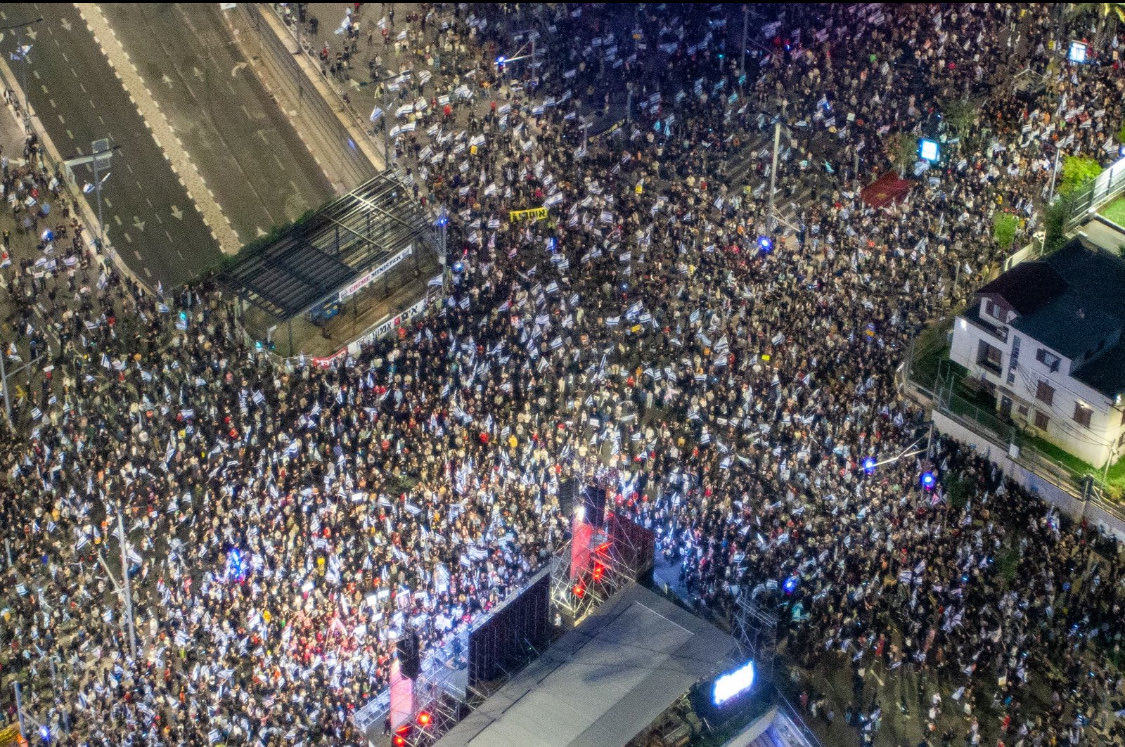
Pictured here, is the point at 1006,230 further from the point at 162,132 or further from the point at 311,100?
the point at 162,132

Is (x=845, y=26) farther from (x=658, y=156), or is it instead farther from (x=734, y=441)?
(x=734, y=441)

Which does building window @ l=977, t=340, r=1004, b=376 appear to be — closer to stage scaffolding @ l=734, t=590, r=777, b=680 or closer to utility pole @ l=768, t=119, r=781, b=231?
utility pole @ l=768, t=119, r=781, b=231

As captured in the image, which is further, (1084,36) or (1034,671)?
(1084,36)

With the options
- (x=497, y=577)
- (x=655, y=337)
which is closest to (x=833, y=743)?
(x=497, y=577)

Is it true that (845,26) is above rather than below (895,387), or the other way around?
above

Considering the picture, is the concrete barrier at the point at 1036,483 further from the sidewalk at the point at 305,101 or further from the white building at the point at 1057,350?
the sidewalk at the point at 305,101

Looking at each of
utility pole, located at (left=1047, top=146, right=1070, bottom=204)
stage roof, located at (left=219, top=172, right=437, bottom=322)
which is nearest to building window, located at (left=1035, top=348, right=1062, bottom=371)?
utility pole, located at (left=1047, top=146, right=1070, bottom=204)
